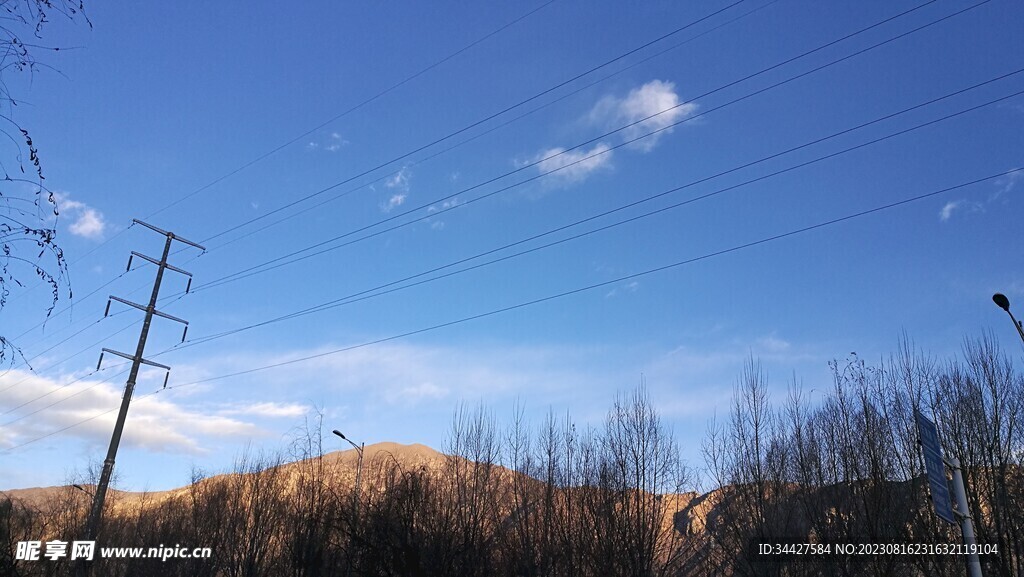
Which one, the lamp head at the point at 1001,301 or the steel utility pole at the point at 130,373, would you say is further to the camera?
the steel utility pole at the point at 130,373

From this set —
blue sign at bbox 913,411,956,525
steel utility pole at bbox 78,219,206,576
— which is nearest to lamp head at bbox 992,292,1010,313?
blue sign at bbox 913,411,956,525

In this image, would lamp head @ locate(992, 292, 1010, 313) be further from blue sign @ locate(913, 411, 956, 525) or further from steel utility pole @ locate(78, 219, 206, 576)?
steel utility pole @ locate(78, 219, 206, 576)

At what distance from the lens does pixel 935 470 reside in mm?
8344

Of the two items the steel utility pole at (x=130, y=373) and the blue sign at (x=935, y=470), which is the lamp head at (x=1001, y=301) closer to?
the blue sign at (x=935, y=470)

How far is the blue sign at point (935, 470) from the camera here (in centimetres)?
809

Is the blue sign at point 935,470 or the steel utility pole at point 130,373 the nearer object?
the blue sign at point 935,470

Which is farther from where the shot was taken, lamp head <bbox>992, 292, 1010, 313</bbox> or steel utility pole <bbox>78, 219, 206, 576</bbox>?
steel utility pole <bbox>78, 219, 206, 576</bbox>

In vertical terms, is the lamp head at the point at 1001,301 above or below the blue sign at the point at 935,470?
above

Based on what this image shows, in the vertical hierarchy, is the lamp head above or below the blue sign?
above

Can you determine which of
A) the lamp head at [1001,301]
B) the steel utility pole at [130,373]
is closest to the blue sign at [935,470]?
the lamp head at [1001,301]

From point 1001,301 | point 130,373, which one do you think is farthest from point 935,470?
point 130,373

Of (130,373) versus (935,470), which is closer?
(935,470)

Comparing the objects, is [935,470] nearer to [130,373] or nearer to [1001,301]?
[1001,301]

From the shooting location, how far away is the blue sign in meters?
8.09
